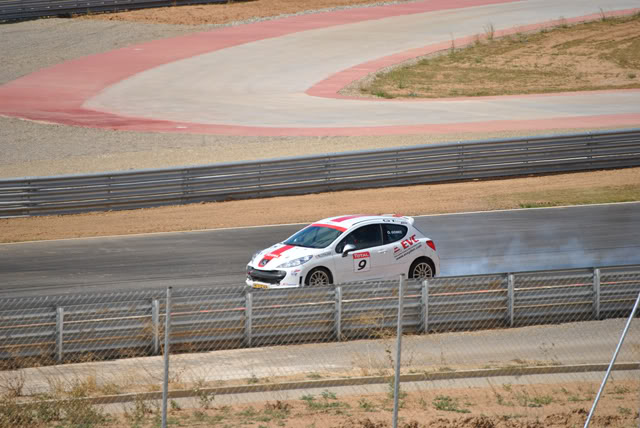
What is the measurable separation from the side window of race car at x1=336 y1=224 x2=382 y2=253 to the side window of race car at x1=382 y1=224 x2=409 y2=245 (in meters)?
0.10

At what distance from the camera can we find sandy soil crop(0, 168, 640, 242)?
24.2 metres

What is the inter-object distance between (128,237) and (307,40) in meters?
32.3

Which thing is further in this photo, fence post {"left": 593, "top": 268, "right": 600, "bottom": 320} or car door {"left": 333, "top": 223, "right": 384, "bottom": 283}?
car door {"left": 333, "top": 223, "right": 384, "bottom": 283}

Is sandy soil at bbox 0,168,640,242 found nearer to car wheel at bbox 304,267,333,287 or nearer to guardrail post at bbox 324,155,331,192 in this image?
guardrail post at bbox 324,155,331,192

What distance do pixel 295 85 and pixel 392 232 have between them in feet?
94.4

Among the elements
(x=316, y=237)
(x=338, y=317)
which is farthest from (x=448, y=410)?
(x=316, y=237)

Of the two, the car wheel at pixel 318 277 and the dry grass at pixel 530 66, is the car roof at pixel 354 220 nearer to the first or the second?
the car wheel at pixel 318 277

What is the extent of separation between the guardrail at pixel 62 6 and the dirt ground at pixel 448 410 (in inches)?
1960

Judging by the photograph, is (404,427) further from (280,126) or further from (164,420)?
(280,126)

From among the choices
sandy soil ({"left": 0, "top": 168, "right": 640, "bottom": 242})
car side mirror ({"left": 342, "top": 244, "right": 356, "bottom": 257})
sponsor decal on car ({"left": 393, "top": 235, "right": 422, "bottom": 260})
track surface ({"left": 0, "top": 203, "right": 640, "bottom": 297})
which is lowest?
sandy soil ({"left": 0, "top": 168, "right": 640, "bottom": 242})

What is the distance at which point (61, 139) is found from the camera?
34875 millimetres

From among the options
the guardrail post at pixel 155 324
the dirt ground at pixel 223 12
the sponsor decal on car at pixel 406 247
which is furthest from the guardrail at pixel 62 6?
the guardrail post at pixel 155 324

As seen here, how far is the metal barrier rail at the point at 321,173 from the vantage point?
84.6 feet

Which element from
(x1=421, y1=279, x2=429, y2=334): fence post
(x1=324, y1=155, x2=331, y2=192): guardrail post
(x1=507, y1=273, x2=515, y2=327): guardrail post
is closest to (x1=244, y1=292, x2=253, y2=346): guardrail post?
(x1=421, y1=279, x2=429, y2=334): fence post
